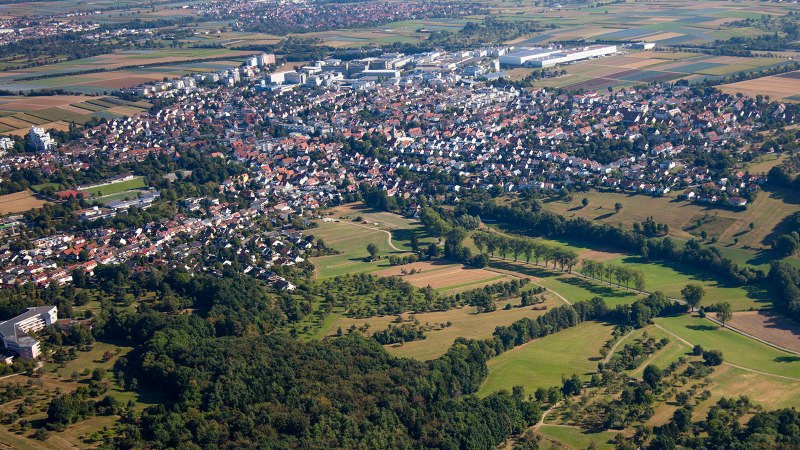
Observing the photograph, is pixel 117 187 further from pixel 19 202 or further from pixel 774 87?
pixel 774 87

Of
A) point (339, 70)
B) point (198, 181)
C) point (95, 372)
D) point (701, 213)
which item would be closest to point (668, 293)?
point (701, 213)

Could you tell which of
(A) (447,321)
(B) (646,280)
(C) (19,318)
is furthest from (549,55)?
(C) (19,318)

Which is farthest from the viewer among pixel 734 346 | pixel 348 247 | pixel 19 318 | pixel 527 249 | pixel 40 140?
pixel 40 140

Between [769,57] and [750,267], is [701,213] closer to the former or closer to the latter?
[750,267]

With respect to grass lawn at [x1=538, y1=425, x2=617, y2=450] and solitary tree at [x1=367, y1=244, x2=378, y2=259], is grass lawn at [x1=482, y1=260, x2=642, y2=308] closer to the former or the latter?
solitary tree at [x1=367, y1=244, x2=378, y2=259]

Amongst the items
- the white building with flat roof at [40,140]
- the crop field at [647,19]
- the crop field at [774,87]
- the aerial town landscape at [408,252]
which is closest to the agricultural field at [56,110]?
the aerial town landscape at [408,252]
